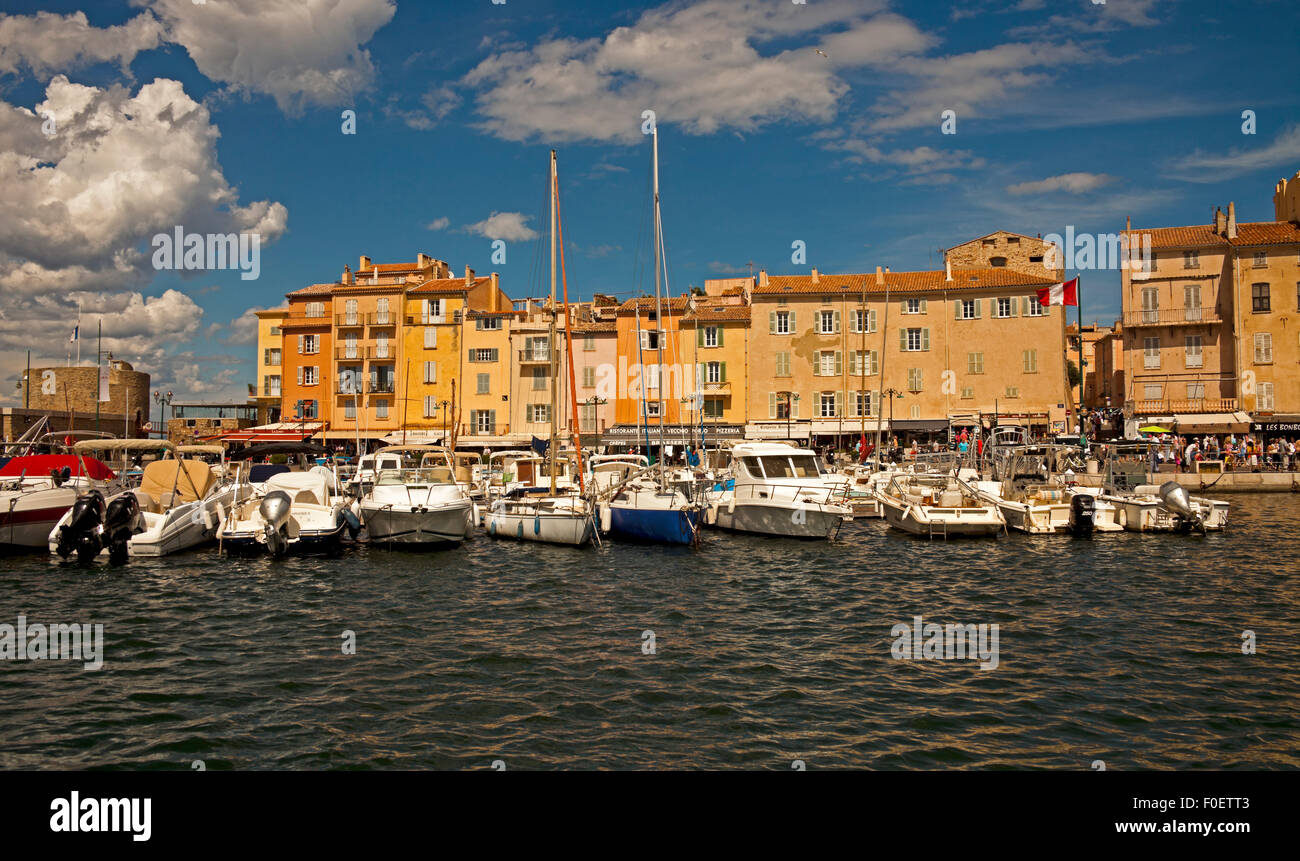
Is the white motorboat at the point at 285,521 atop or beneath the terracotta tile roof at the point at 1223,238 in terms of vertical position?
beneath

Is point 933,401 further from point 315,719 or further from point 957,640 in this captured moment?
point 315,719

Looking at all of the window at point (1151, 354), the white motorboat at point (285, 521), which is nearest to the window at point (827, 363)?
the window at point (1151, 354)

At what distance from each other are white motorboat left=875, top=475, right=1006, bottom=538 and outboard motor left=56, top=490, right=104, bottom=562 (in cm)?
2256

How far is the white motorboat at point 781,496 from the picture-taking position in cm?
2684

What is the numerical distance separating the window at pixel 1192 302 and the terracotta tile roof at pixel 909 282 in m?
7.96

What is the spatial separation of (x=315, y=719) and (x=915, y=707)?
7284mm

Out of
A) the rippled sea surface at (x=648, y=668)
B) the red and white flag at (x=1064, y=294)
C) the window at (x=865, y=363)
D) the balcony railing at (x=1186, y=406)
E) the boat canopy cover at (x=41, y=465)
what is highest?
the red and white flag at (x=1064, y=294)

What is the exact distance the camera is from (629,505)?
2656 centimetres

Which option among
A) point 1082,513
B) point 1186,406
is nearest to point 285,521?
point 1082,513

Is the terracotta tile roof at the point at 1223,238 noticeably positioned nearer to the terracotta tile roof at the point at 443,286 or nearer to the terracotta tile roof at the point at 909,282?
the terracotta tile roof at the point at 909,282

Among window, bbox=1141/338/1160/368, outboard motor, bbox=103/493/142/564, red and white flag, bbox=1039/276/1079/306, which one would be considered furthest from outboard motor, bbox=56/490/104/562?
window, bbox=1141/338/1160/368

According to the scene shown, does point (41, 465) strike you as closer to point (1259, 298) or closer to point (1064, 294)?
point (1064, 294)
